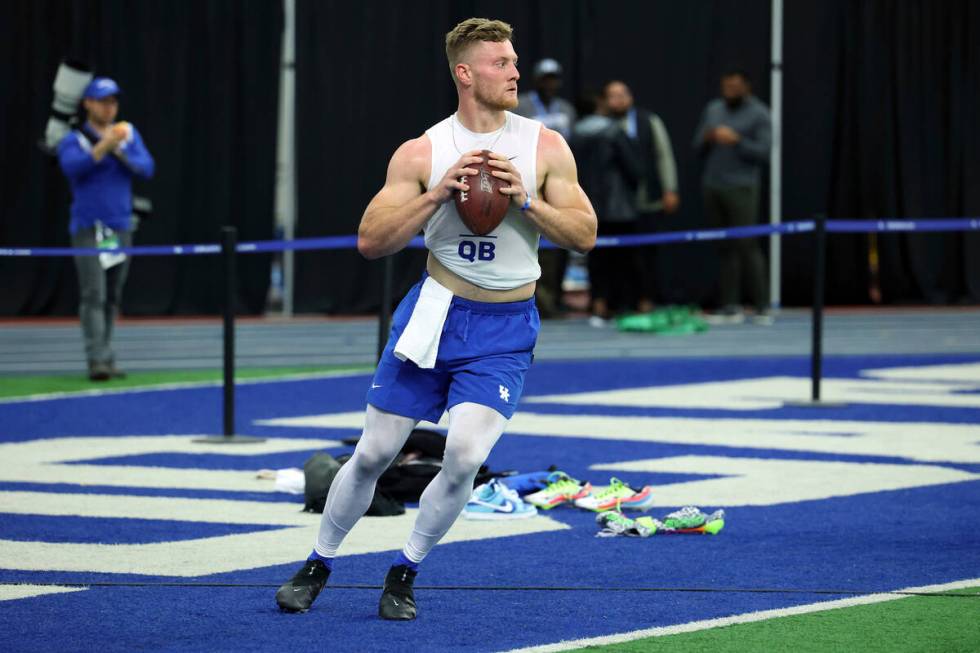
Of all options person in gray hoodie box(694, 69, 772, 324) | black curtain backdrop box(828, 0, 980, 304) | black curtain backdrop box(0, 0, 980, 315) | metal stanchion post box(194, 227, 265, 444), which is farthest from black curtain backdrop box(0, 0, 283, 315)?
metal stanchion post box(194, 227, 265, 444)

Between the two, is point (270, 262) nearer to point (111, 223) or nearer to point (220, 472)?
point (111, 223)

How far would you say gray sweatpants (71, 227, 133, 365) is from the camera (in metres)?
14.6

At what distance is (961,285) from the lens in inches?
912

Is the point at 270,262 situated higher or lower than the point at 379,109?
lower

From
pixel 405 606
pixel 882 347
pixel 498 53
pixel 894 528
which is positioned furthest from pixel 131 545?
pixel 882 347

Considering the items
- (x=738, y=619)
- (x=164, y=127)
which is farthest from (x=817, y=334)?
(x=164, y=127)

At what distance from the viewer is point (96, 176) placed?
1452 centimetres

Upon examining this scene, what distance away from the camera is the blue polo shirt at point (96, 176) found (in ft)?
47.2

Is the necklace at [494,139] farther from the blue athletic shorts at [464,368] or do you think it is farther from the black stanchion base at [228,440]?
the black stanchion base at [228,440]

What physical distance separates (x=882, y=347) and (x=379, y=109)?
6664 millimetres

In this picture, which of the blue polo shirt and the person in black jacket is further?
the person in black jacket

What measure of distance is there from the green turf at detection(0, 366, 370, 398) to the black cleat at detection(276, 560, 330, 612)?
781cm

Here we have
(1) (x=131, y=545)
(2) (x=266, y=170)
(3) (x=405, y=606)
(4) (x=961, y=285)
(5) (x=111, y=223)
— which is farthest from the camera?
(4) (x=961, y=285)

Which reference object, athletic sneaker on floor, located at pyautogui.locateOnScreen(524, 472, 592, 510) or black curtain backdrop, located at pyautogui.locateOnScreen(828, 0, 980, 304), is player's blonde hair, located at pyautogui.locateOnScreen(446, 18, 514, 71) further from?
black curtain backdrop, located at pyautogui.locateOnScreen(828, 0, 980, 304)
